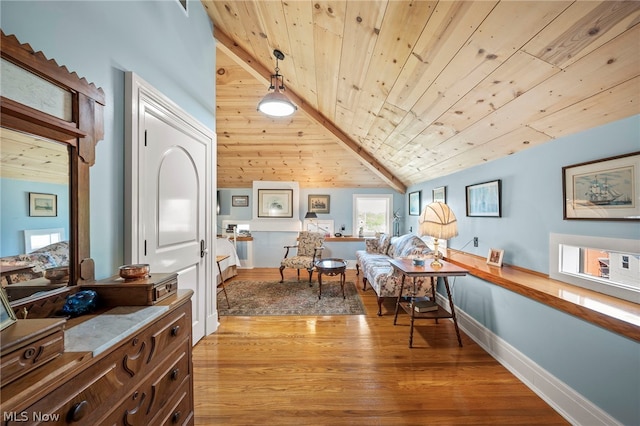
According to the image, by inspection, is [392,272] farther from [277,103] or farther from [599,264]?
[277,103]

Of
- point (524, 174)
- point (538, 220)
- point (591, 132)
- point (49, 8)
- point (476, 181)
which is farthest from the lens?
point (476, 181)

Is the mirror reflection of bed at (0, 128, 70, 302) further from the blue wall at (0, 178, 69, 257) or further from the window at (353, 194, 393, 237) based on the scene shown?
the window at (353, 194, 393, 237)

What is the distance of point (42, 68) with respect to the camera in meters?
1.00

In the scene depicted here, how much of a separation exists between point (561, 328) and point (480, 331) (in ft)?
2.83

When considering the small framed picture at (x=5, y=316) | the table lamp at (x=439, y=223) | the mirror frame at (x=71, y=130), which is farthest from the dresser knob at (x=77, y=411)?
the table lamp at (x=439, y=223)

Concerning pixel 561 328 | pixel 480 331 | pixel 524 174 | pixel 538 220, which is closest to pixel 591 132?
pixel 524 174

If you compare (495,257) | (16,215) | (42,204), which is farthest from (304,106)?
(16,215)

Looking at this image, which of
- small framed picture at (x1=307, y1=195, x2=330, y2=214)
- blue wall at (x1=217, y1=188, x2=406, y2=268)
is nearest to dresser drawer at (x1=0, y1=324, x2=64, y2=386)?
blue wall at (x1=217, y1=188, x2=406, y2=268)

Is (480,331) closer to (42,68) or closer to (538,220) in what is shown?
(538,220)

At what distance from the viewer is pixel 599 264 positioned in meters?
1.54

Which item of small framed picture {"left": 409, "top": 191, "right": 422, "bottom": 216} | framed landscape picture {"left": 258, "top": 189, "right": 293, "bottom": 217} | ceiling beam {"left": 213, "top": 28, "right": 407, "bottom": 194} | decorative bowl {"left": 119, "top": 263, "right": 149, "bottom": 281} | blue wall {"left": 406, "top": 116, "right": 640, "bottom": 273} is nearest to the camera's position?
decorative bowl {"left": 119, "top": 263, "right": 149, "bottom": 281}

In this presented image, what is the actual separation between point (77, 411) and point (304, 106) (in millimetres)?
3778

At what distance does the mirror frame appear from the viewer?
0.92 metres

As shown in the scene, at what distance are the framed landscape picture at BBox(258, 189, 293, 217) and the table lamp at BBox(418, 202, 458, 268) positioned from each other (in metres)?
3.39
